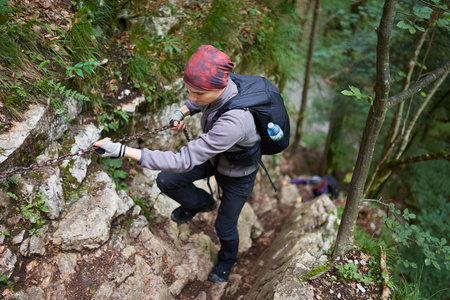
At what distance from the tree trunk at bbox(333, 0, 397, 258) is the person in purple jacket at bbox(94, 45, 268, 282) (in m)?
1.12

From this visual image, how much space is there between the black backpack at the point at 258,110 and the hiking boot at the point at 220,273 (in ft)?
5.44

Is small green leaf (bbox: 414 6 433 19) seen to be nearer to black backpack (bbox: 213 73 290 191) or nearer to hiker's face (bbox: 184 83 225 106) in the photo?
black backpack (bbox: 213 73 290 191)

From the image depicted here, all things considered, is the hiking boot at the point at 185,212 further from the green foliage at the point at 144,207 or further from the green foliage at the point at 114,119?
the green foliage at the point at 114,119

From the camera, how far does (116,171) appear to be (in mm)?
4363

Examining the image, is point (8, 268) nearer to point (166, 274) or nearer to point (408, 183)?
point (166, 274)

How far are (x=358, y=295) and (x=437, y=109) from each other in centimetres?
730

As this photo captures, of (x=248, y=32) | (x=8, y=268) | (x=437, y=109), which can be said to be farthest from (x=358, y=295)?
(x=437, y=109)

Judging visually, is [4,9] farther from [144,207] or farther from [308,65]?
[308,65]

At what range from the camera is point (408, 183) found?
32.6ft

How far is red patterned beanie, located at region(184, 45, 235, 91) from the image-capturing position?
103 inches

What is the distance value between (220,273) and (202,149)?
7.10 ft

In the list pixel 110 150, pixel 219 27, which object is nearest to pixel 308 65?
pixel 219 27

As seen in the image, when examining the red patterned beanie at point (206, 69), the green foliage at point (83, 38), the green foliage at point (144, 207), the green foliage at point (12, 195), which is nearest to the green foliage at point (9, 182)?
the green foliage at point (12, 195)

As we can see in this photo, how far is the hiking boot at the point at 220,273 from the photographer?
400 cm
